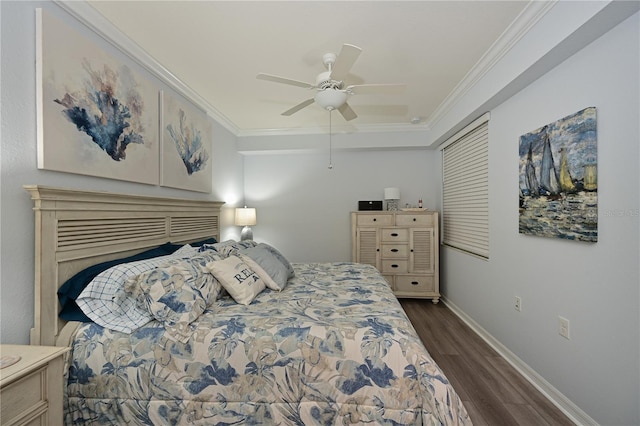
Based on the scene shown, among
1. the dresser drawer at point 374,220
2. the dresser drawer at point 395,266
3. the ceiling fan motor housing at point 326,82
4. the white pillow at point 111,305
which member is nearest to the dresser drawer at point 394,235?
the dresser drawer at point 374,220

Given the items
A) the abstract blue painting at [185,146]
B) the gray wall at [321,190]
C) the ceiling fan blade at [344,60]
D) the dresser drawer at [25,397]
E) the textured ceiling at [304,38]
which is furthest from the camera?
the gray wall at [321,190]

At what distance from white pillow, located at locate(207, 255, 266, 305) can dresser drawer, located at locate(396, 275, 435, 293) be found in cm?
253

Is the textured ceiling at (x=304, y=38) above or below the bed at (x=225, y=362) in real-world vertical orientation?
above

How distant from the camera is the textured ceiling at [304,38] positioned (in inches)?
70.2

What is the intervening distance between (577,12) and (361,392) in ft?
7.53

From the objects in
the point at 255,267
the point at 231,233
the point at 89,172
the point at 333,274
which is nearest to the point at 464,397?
the point at 333,274

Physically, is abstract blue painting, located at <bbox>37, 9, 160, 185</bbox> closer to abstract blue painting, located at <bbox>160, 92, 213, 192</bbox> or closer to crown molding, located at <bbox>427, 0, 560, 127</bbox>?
abstract blue painting, located at <bbox>160, 92, 213, 192</bbox>

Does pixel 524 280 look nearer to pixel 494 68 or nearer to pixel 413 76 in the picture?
pixel 494 68

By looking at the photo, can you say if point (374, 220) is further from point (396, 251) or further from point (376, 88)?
point (376, 88)

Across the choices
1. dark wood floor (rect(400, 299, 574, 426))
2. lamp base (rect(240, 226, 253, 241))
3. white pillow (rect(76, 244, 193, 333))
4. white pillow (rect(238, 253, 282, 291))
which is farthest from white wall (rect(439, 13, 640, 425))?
lamp base (rect(240, 226, 253, 241))

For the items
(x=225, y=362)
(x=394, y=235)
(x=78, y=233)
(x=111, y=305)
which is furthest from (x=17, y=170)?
(x=394, y=235)

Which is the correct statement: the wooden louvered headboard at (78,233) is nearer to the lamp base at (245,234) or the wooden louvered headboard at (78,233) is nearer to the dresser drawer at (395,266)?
the lamp base at (245,234)

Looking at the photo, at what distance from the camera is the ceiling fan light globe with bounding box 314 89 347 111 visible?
2184mm

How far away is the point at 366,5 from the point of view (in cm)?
177
